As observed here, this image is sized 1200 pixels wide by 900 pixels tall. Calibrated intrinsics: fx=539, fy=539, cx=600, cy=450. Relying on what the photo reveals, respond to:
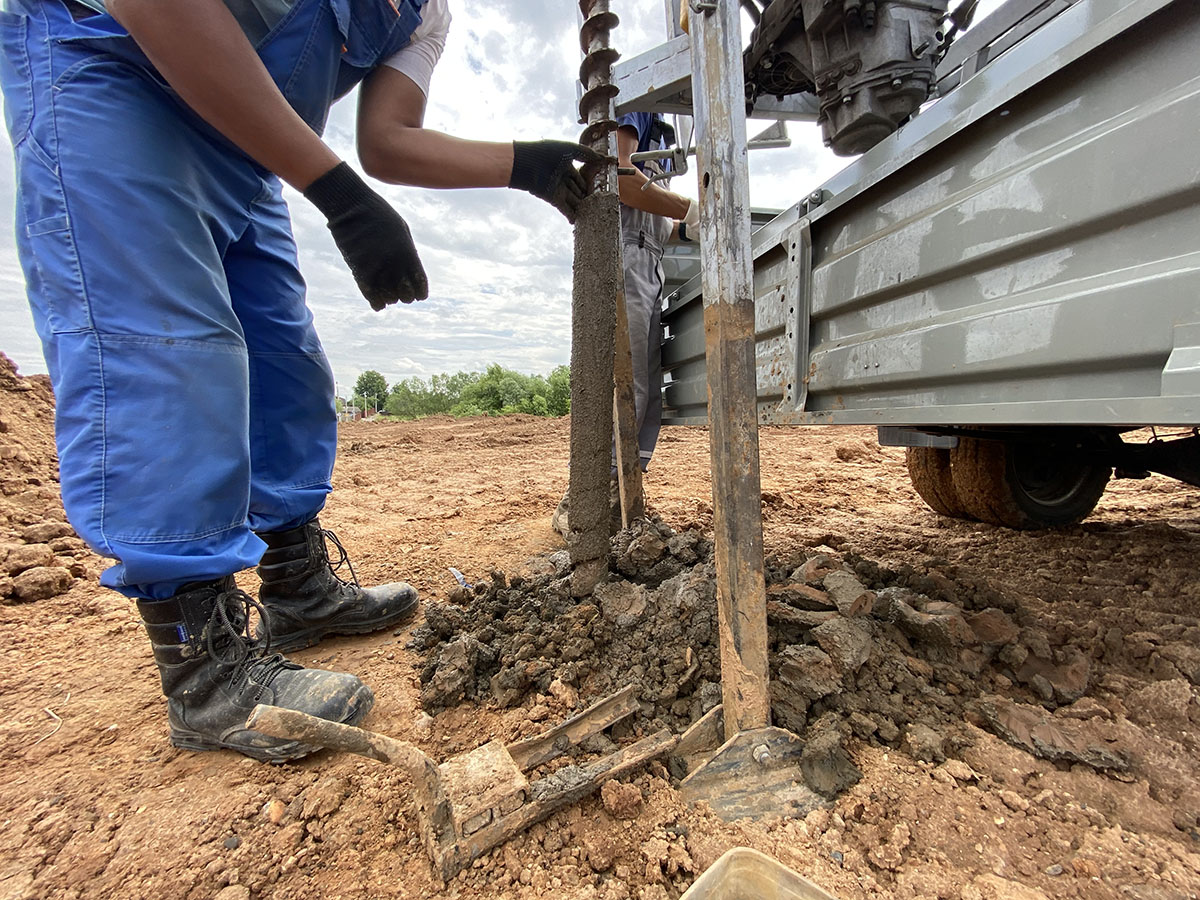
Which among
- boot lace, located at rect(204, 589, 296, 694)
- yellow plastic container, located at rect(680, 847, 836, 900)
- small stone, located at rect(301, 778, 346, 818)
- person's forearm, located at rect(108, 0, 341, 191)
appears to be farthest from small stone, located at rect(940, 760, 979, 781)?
person's forearm, located at rect(108, 0, 341, 191)

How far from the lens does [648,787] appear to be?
112cm

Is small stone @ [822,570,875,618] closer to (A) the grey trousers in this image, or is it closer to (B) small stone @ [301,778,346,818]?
(A) the grey trousers

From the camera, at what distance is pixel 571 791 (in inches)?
42.1

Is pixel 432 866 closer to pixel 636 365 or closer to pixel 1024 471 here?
pixel 636 365

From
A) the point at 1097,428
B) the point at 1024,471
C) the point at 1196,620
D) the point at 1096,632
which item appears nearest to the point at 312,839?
the point at 1096,632

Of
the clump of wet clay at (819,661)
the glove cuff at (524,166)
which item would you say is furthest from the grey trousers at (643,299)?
the clump of wet clay at (819,661)

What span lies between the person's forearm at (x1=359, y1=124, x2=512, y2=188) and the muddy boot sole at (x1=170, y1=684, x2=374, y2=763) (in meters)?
1.52

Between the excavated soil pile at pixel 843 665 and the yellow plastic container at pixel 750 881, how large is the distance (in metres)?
0.33

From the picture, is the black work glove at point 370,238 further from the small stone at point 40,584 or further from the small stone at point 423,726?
the small stone at point 40,584

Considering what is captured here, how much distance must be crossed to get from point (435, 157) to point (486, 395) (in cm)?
1899

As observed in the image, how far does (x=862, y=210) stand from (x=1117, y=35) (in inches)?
24.1

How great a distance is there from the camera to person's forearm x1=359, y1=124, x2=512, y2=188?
164 cm

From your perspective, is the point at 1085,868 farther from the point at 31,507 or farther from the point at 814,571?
the point at 31,507

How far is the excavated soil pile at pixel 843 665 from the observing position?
→ 3.87 ft
